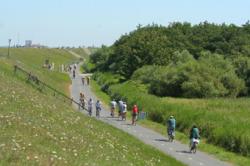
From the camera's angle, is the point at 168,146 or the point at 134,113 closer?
the point at 168,146

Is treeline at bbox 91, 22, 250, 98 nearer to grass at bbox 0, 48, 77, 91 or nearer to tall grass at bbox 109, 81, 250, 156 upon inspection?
grass at bbox 0, 48, 77, 91

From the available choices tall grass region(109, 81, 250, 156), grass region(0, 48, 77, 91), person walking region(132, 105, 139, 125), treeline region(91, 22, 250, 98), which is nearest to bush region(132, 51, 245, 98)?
treeline region(91, 22, 250, 98)

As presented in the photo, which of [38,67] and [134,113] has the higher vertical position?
[38,67]

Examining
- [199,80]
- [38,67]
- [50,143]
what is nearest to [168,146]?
[50,143]

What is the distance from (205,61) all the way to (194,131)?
39.4 meters

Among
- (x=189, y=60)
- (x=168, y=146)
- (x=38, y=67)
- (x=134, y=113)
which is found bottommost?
(x=168, y=146)

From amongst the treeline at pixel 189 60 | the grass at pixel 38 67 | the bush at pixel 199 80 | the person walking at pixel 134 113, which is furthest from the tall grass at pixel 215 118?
the grass at pixel 38 67

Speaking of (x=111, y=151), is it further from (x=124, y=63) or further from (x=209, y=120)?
(x=124, y=63)

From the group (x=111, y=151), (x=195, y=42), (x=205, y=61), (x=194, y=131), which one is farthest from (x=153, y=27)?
(x=111, y=151)

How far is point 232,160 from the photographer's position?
30156 mm

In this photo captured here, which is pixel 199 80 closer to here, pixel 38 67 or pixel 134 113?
pixel 134 113

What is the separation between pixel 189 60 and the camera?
243 feet

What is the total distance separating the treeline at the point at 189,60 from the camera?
65.3m

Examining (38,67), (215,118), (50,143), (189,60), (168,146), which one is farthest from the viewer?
(38,67)
